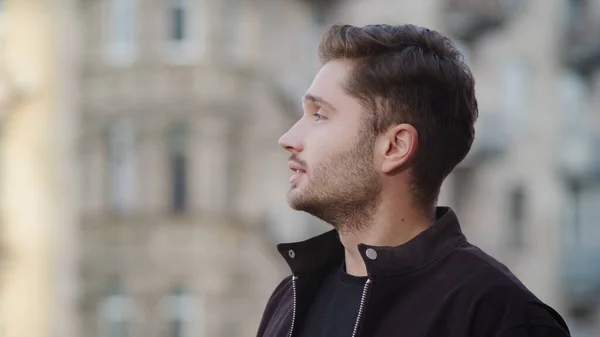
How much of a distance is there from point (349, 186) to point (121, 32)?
53.9ft

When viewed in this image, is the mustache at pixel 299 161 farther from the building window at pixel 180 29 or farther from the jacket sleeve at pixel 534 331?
the building window at pixel 180 29

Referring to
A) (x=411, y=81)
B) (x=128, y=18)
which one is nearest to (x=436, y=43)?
(x=411, y=81)

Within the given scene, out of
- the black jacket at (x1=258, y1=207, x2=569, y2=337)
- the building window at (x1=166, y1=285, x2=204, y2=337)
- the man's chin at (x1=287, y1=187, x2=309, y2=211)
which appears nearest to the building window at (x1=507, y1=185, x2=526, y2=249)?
the building window at (x1=166, y1=285, x2=204, y2=337)

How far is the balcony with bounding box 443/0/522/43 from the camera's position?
21234 mm

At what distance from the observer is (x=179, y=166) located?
63.2ft

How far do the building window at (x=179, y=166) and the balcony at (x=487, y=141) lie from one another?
4.72 meters

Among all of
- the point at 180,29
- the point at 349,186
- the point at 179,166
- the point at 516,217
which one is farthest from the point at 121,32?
the point at 349,186

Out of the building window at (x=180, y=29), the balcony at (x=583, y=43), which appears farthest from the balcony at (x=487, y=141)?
the building window at (x=180, y=29)

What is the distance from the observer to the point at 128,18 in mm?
19016

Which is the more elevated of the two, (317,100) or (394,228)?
(317,100)

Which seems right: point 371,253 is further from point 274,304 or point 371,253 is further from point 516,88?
point 516,88

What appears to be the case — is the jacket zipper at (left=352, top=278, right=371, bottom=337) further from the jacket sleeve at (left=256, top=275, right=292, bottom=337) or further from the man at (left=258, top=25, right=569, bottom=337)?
the jacket sleeve at (left=256, top=275, right=292, bottom=337)

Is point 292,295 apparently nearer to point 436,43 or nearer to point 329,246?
point 329,246

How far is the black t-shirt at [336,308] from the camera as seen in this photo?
2.94 m
